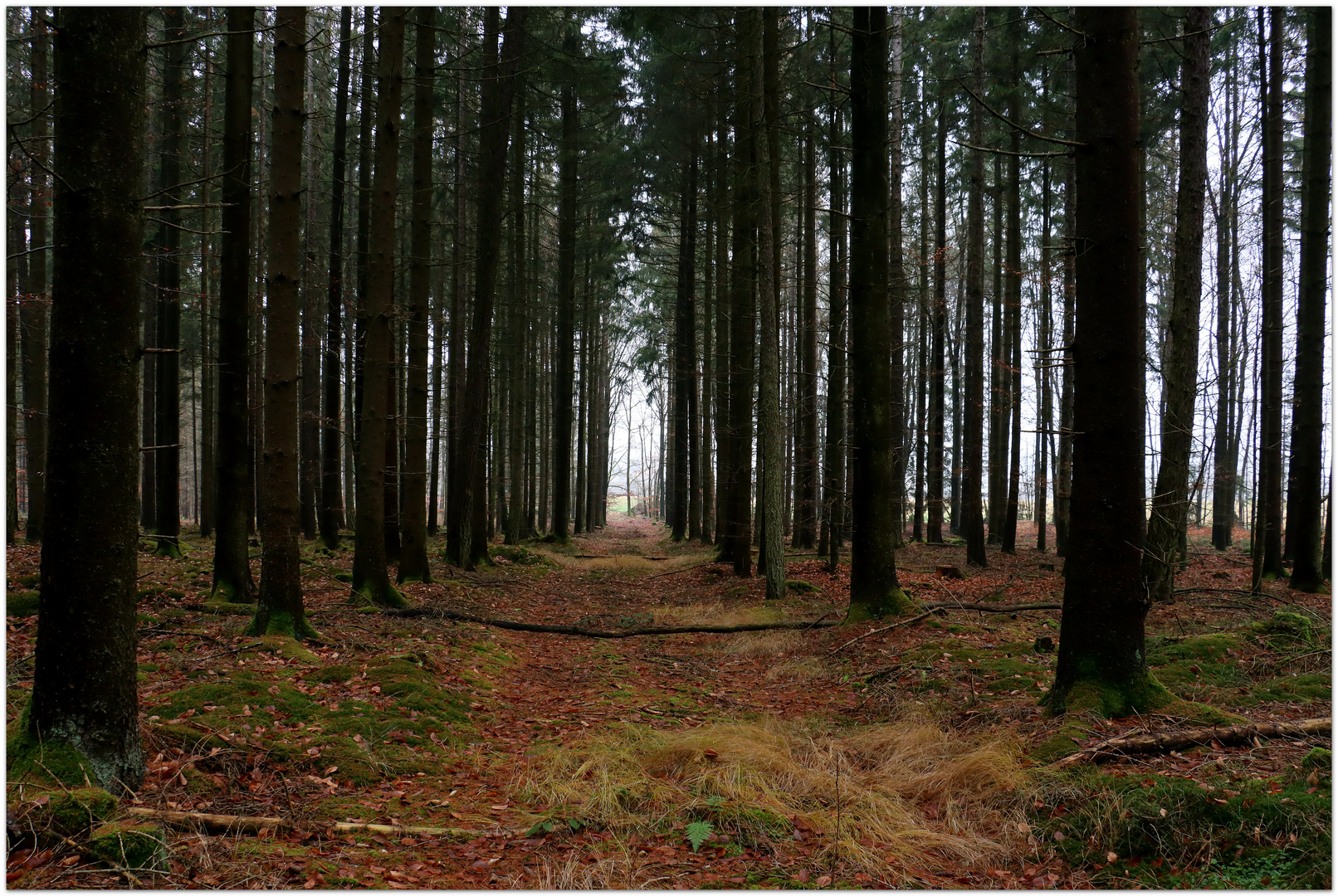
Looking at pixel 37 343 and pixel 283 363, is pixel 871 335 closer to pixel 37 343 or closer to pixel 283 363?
pixel 283 363

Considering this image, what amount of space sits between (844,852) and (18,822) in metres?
3.77

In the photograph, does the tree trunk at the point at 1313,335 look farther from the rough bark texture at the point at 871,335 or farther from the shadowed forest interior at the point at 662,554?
the rough bark texture at the point at 871,335

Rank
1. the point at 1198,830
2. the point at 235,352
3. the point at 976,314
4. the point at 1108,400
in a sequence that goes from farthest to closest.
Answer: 1. the point at 976,314
2. the point at 235,352
3. the point at 1108,400
4. the point at 1198,830

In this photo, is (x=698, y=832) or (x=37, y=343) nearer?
(x=698, y=832)

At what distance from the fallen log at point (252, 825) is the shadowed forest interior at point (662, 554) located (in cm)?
4

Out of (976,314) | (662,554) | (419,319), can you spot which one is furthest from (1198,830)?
(662,554)


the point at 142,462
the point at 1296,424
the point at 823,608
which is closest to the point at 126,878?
the point at 823,608

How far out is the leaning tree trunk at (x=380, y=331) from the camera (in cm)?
964

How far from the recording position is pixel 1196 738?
4.35 m

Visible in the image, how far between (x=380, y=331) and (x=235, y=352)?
1798 mm

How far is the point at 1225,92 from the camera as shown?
1931 centimetres

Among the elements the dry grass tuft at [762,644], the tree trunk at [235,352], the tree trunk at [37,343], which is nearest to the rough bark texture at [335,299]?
the tree trunk at [37,343]

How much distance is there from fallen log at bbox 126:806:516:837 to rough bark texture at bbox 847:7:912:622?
6.37m

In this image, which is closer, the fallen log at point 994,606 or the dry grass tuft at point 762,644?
the dry grass tuft at point 762,644
